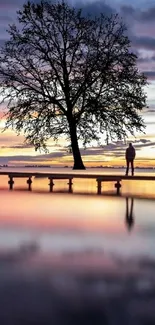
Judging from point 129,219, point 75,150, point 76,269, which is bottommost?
point 129,219

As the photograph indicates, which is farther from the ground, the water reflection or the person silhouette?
the water reflection

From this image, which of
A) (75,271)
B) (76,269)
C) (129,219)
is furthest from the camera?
(129,219)

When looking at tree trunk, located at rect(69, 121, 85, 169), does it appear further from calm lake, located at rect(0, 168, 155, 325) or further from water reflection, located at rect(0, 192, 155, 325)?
water reflection, located at rect(0, 192, 155, 325)

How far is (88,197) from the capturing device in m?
17.2

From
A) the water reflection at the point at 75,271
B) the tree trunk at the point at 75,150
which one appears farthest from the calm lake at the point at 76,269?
the tree trunk at the point at 75,150

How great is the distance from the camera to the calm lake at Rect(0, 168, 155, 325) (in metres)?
4.27

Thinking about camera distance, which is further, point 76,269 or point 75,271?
point 76,269

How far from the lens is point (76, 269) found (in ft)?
19.4

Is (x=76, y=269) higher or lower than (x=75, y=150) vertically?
higher

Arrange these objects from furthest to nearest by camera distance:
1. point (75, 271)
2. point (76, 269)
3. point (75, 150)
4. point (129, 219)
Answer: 1. point (75, 150)
2. point (129, 219)
3. point (76, 269)
4. point (75, 271)

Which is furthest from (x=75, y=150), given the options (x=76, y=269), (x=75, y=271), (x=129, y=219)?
(x=75, y=271)

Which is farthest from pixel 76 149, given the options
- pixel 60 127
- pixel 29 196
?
pixel 29 196

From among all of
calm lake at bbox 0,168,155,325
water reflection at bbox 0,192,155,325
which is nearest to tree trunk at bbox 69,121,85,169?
calm lake at bbox 0,168,155,325

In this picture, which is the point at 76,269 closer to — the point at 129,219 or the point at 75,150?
the point at 129,219
